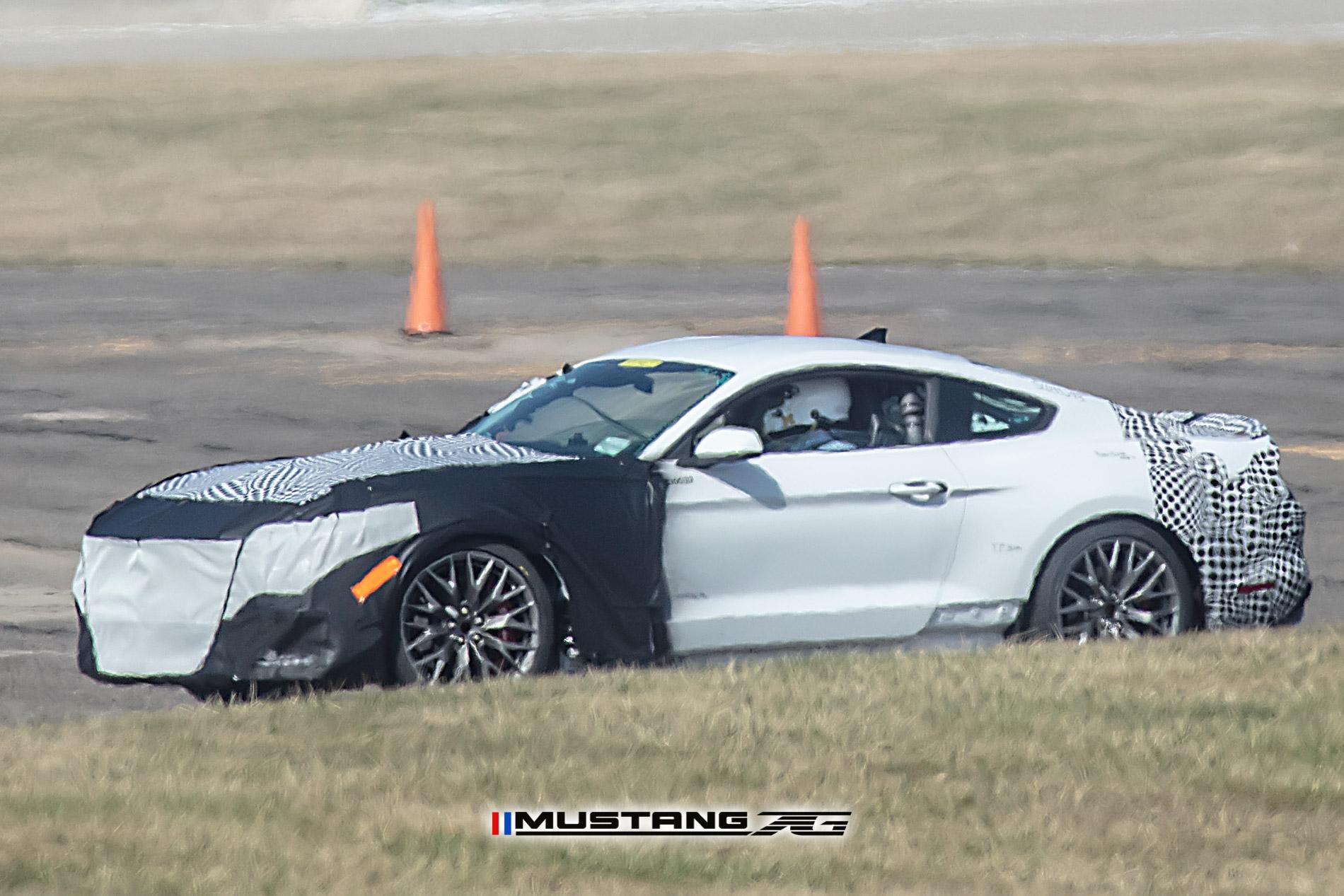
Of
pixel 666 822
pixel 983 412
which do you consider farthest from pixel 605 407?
pixel 666 822

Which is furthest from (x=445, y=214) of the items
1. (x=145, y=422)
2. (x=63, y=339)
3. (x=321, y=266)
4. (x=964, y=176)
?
(x=145, y=422)

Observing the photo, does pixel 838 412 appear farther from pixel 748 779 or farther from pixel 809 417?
pixel 748 779

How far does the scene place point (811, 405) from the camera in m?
9.77

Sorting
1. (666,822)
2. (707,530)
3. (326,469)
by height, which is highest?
(326,469)

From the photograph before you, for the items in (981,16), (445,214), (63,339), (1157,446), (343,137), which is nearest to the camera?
(1157,446)

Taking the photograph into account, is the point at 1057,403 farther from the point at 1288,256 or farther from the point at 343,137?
the point at 343,137

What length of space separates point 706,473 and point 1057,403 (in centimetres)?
156

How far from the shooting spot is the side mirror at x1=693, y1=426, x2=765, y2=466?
29.9 ft

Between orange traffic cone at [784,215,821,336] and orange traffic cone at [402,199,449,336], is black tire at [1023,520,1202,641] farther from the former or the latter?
orange traffic cone at [402,199,449,336]

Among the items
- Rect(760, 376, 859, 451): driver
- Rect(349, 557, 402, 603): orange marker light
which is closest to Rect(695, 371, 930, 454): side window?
Rect(760, 376, 859, 451): driver

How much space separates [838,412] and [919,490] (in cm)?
50

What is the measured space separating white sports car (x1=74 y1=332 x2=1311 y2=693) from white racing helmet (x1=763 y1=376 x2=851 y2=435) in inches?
0.5

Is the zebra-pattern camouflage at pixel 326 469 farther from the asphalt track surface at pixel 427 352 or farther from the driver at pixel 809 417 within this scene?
the driver at pixel 809 417

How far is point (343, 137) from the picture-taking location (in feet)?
112
